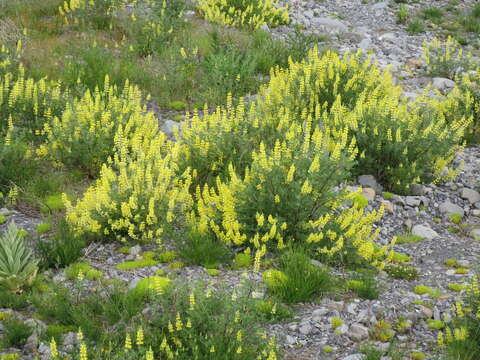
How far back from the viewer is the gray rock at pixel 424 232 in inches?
237

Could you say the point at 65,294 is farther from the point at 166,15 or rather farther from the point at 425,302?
the point at 166,15

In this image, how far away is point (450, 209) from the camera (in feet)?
21.5

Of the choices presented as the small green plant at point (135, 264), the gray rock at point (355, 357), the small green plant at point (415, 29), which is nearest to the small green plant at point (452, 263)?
the gray rock at point (355, 357)

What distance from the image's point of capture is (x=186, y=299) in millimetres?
3973

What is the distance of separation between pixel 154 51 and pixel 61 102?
2.74 metres

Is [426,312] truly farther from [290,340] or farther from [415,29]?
[415,29]

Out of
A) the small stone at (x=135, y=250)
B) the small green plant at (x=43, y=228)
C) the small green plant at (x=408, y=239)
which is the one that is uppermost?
the small green plant at (x=408, y=239)

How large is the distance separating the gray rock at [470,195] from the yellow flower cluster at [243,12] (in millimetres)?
5437

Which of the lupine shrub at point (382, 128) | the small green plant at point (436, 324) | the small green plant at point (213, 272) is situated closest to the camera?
the small green plant at point (436, 324)

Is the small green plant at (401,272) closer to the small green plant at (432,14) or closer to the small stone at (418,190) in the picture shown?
the small stone at (418,190)

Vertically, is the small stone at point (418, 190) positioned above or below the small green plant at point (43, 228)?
above

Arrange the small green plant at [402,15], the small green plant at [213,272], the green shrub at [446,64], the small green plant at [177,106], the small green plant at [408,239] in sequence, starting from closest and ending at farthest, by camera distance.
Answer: the small green plant at [213,272] < the small green plant at [408,239] < the small green plant at [177,106] < the green shrub at [446,64] < the small green plant at [402,15]

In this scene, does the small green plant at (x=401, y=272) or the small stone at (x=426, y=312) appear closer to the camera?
the small stone at (x=426, y=312)

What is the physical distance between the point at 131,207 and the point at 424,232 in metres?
3.11
